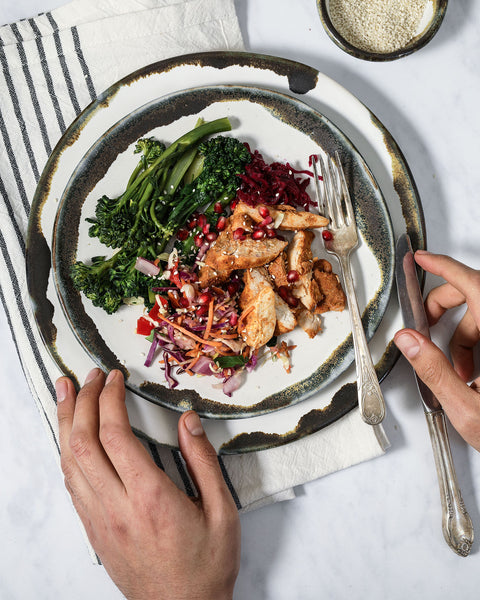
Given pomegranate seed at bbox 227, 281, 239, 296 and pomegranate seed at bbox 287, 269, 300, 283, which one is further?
pomegranate seed at bbox 227, 281, 239, 296

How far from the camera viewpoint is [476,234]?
3.87 m

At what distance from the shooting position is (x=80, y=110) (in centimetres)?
368

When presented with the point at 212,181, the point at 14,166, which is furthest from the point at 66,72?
the point at 212,181


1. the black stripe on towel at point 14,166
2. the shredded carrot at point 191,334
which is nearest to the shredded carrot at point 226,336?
the shredded carrot at point 191,334

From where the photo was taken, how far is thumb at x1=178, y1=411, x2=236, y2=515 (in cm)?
342

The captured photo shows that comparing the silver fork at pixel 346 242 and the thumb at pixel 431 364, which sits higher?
the silver fork at pixel 346 242

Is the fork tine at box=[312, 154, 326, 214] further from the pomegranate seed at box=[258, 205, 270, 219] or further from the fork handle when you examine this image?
the fork handle

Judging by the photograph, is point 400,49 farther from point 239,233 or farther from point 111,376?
point 111,376

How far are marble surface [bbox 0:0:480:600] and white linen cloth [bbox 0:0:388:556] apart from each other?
0.26m

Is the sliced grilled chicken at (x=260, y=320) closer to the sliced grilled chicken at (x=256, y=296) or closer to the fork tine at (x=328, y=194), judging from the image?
the sliced grilled chicken at (x=256, y=296)

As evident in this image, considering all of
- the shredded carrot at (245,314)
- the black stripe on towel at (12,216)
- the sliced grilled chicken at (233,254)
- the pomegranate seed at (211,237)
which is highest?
the black stripe on towel at (12,216)

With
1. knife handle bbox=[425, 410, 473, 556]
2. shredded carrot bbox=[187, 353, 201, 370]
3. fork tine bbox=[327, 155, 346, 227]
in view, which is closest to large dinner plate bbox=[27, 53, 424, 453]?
fork tine bbox=[327, 155, 346, 227]

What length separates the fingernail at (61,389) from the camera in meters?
3.55

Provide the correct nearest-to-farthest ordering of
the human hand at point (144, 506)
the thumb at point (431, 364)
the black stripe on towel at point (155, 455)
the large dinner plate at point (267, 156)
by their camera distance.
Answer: the thumb at point (431, 364), the human hand at point (144, 506), the large dinner plate at point (267, 156), the black stripe on towel at point (155, 455)
